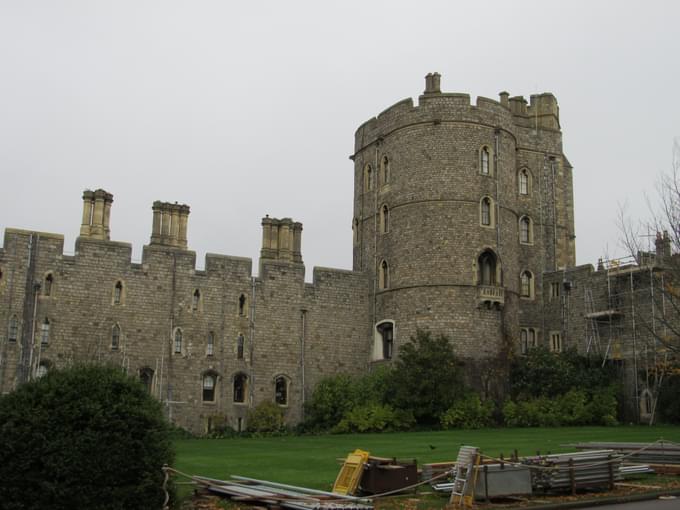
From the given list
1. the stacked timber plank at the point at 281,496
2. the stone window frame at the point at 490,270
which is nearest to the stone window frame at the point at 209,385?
the stone window frame at the point at 490,270

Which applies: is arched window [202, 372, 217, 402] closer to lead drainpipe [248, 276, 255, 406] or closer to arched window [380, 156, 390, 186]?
lead drainpipe [248, 276, 255, 406]

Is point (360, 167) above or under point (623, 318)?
above

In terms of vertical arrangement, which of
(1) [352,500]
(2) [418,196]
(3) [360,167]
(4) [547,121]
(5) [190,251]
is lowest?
(1) [352,500]

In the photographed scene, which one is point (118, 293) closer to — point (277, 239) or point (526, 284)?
point (277, 239)

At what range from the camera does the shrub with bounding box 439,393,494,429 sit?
30438 millimetres

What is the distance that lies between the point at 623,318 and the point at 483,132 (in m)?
9.27

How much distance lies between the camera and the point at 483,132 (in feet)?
114

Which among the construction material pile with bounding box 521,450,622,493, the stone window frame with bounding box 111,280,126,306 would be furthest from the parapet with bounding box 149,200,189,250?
the construction material pile with bounding box 521,450,622,493

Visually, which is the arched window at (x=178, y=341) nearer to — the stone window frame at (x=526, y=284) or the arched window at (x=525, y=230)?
the stone window frame at (x=526, y=284)

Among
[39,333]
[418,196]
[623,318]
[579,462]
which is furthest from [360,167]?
[579,462]

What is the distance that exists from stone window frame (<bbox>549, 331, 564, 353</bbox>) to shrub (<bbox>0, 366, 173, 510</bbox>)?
2657 centimetres

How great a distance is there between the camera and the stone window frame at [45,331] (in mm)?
29797

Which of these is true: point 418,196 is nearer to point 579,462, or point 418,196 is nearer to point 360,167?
point 360,167

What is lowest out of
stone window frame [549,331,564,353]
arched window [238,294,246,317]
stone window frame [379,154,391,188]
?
stone window frame [549,331,564,353]
